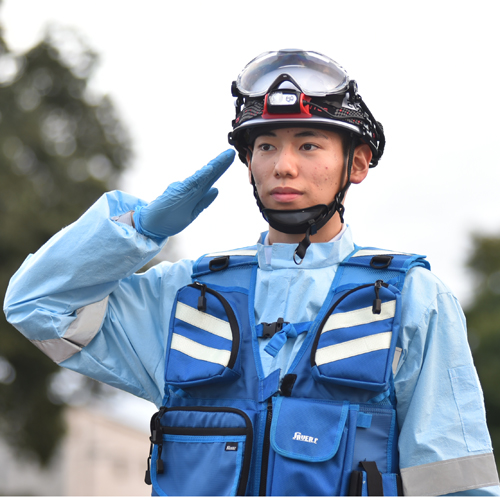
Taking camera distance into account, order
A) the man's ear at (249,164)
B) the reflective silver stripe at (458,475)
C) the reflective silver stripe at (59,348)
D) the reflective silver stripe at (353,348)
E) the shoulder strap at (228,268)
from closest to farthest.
Result: 1. the reflective silver stripe at (458,475)
2. the reflective silver stripe at (353,348)
3. the reflective silver stripe at (59,348)
4. the shoulder strap at (228,268)
5. the man's ear at (249,164)

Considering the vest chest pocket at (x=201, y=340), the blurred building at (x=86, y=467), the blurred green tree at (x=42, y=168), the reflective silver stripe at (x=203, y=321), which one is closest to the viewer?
the vest chest pocket at (x=201, y=340)

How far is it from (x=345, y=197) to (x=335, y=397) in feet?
3.03

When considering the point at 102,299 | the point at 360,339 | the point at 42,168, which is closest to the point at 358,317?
the point at 360,339

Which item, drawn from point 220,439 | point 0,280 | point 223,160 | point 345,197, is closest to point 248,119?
point 223,160

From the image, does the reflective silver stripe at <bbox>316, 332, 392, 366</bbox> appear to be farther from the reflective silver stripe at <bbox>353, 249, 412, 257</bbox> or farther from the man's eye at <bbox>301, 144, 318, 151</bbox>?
the man's eye at <bbox>301, 144, 318, 151</bbox>

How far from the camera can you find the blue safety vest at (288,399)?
2617 millimetres

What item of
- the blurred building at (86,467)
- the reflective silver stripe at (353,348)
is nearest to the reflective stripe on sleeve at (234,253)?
the reflective silver stripe at (353,348)

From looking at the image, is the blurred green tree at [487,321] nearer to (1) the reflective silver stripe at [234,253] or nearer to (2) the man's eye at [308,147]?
(1) the reflective silver stripe at [234,253]

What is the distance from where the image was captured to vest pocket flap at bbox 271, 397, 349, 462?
2607mm

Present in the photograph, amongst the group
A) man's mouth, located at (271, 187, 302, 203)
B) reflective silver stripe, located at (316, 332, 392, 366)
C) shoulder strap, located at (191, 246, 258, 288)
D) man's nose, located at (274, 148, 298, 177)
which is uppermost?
man's nose, located at (274, 148, 298, 177)

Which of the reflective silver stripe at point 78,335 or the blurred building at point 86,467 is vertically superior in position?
the reflective silver stripe at point 78,335

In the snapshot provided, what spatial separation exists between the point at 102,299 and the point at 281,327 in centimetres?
82

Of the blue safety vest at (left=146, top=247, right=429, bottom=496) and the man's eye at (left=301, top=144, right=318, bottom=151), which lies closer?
the blue safety vest at (left=146, top=247, right=429, bottom=496)

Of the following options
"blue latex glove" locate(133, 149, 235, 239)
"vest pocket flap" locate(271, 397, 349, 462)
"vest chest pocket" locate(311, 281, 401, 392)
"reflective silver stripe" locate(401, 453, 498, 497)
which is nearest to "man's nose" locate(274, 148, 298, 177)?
"blue latex glove" locate(133, 149, 235, 239)
